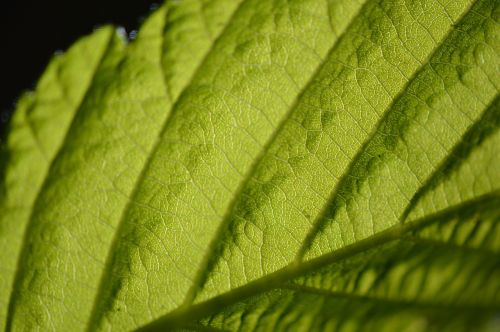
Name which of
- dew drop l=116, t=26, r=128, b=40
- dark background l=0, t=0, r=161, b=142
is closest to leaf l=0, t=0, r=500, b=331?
dew drop l=116, t=26, r=128, b=40

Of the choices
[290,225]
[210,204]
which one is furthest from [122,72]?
[290,225]

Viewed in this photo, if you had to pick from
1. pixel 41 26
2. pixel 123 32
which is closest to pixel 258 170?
pixel 123 32

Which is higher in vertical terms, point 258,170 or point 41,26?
point 258,170

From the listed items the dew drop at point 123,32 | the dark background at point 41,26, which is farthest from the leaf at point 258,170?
the dark background at point 41,26

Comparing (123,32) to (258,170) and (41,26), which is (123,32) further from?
(41,26)

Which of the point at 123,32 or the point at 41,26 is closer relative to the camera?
the point at 123,32

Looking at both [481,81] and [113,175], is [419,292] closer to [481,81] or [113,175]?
[481,81]

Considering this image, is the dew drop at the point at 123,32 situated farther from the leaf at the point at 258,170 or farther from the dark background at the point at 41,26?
the dark background at the point at 41,26
